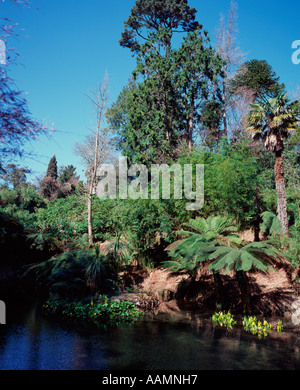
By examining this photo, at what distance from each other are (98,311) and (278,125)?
37.3 feet

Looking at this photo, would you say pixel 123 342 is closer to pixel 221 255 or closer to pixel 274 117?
pixel 221 255

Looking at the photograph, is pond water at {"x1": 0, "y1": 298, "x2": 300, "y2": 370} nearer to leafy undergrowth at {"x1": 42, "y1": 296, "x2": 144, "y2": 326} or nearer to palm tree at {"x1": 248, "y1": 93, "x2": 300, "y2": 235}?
leafy undergrowth at {"x1": 42, "y1": 296, "x2": 144, "y2": 326}

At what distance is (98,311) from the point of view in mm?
10117

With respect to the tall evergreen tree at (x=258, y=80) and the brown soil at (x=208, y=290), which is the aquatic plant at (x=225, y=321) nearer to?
the brown soil at (x=208, y=290)

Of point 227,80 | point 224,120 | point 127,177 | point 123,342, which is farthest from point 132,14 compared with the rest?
point 123,342

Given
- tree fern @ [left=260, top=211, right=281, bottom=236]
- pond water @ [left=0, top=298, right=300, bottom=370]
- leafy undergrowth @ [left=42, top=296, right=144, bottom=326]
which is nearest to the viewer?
pond water @ [left=0, top=298, right=300, bottom=370]

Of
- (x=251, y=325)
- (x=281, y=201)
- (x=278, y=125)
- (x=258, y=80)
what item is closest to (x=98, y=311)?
(x=251, y=325)

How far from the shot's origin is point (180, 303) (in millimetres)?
11945

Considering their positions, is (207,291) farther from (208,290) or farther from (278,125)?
(278,125)

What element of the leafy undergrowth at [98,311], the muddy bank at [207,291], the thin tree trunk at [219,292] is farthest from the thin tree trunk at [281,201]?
the leafy undergrowth at [98,311]

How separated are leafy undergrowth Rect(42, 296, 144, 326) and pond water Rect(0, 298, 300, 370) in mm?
868

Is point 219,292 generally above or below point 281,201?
below

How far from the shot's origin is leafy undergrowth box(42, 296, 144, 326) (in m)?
9.78

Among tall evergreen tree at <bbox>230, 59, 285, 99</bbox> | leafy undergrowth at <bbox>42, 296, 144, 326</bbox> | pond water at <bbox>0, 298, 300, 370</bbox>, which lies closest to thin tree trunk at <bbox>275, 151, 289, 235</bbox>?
pond water at <bbox>0, 298, 300, 370</bbox>
